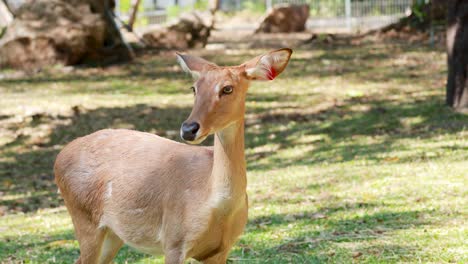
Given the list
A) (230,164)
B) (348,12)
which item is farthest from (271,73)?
(348,12)

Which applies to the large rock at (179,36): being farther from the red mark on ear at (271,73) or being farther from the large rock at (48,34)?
the red mark on ear at (271,73)

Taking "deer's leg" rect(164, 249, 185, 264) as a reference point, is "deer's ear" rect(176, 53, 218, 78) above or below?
above

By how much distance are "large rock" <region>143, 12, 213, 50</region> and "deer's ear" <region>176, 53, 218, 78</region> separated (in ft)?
52.8

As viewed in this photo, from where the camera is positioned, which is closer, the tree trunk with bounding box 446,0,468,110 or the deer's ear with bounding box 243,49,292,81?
the deer's ear with bounding box 243,49,292,81

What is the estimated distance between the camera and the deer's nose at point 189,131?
428cm

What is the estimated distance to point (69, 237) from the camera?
745cm

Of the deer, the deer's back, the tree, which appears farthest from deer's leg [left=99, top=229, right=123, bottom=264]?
the tree

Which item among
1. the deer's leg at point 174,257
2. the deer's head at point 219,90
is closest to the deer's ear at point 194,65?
the deer's head at point 219,90

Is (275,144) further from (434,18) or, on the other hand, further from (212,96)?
(434,18)

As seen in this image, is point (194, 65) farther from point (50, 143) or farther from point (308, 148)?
point (50, 143)

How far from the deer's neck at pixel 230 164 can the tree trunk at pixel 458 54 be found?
810 centimetres

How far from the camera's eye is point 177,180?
4961 millimetres

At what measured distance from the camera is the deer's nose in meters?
4.28

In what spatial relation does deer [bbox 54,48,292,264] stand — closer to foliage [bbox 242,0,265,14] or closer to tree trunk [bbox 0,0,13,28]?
tree trunk [bbox 0,0,13,28]
